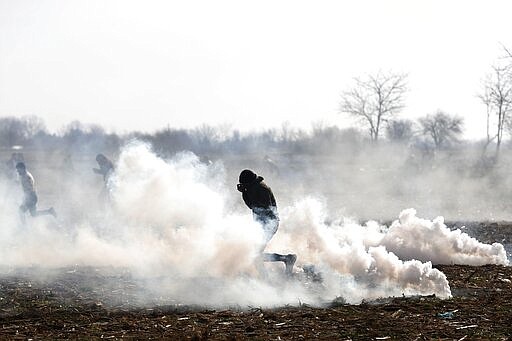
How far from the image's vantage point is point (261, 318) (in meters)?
9.19

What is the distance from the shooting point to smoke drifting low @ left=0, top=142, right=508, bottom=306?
Result: 459 inches

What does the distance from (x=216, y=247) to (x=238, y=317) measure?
3.89 metres

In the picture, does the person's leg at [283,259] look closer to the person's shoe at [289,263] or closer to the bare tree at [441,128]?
the person's shoe at [289,263]

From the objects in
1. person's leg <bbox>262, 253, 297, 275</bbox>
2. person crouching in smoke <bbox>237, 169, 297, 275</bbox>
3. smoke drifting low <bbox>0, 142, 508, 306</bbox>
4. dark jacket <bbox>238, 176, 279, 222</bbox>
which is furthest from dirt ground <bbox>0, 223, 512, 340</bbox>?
dark jacket <bbox>238, 176, 279, 222</bbox>

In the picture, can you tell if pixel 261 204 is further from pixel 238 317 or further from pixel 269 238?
pixel 238 317

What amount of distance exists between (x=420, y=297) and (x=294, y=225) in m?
4.71

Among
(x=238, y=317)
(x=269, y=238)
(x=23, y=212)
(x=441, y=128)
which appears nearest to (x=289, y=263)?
(x=269, y=238)

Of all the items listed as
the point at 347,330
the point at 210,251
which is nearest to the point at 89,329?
the point at 347,330

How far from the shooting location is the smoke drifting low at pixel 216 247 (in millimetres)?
11656

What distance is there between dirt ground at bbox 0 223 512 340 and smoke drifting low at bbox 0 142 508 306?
851 mm

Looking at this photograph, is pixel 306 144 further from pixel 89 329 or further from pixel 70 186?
pixel 89 329

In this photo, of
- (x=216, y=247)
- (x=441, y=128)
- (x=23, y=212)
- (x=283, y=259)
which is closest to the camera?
(x=283, y=259)

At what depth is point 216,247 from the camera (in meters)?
13.1

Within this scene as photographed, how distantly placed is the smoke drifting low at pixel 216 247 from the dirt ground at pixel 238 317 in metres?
0.85
